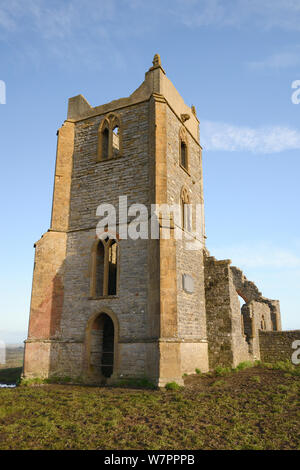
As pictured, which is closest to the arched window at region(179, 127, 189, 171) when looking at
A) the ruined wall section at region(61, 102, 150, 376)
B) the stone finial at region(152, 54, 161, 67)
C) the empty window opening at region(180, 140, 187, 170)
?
the empty window opening at region(180, 140, 187, 170)

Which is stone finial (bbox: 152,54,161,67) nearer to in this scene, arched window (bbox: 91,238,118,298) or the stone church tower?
the stone church tower

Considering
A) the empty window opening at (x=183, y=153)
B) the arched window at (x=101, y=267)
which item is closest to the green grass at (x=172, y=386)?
the arched window at (x=101, y=267)

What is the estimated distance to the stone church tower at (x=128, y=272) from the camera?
12461 mm

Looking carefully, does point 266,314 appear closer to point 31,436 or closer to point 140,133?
point 140,133

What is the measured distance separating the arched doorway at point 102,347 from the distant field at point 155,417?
227 centimetres

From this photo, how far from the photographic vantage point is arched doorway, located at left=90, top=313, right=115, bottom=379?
13641 mm

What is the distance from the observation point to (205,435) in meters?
6.75

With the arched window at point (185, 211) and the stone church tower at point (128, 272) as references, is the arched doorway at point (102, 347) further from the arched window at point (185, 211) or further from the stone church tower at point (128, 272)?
the arched window at point (185, 211)

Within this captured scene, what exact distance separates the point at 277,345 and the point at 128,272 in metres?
10.1

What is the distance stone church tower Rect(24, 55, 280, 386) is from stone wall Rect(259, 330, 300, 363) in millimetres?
1775

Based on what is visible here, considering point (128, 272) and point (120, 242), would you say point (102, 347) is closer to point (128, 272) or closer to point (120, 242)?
point (128, 272)
